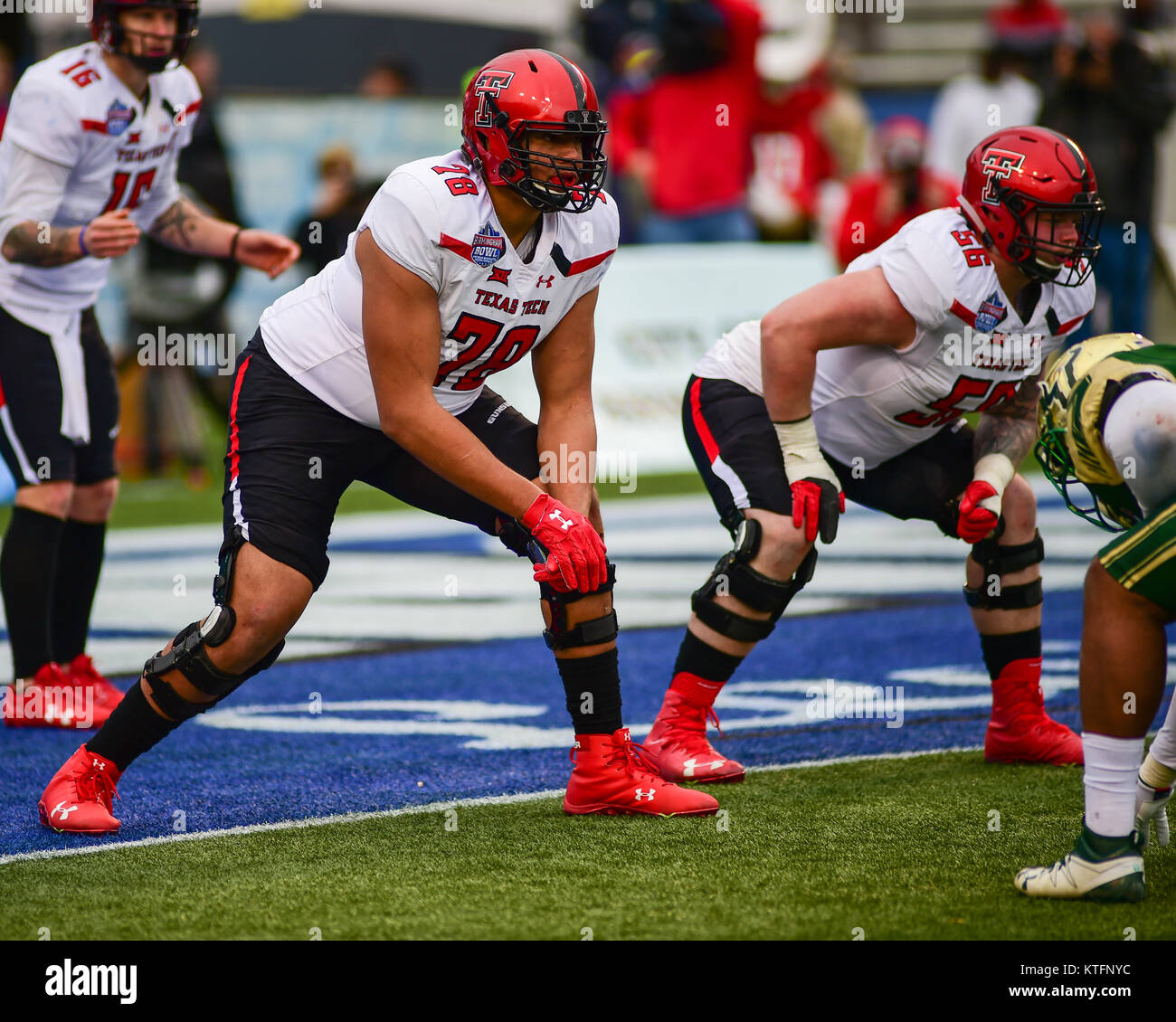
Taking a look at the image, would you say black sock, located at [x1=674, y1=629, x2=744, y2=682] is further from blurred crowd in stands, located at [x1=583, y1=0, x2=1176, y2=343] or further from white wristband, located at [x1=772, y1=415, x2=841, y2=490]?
blurred crowd in stands, located at [x1=583, y1=0, x2=1176, y2=343]

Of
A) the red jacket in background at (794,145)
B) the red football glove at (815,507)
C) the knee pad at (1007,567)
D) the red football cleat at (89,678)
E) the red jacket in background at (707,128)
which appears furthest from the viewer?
the red jacket in background at (794,145)

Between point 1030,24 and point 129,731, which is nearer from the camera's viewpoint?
point 129,731

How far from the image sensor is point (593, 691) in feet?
14.7

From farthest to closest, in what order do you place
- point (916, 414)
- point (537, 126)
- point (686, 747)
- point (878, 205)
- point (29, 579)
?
point (878, 205)
point (29, 579)
point (916, 414)
point (686, 747)
point (537, 126)

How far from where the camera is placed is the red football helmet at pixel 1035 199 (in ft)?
15.2

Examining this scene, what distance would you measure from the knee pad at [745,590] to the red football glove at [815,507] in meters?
0.07

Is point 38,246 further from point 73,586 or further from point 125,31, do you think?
point 73,586

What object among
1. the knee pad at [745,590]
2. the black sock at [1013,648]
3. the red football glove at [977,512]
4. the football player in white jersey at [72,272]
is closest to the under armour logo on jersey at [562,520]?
the knee pad at [745,590]

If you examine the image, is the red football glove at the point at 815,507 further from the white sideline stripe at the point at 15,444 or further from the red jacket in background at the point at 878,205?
the red jacket in background at the point at 878,205

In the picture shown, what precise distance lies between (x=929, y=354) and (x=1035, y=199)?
19.4 inches

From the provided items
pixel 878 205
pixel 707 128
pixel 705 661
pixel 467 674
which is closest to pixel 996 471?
pixel 705 661
